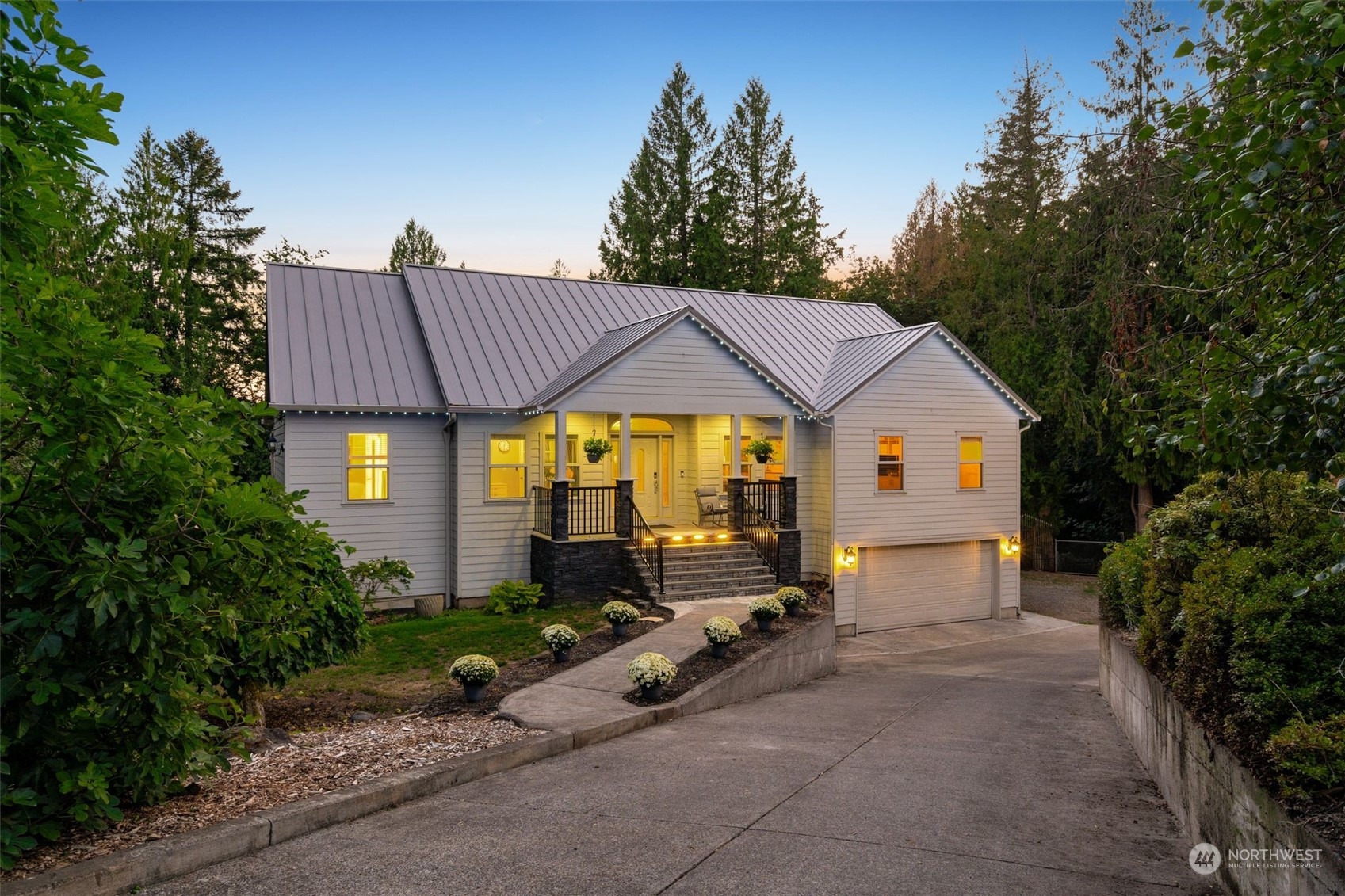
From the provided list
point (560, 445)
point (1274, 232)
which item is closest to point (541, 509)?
point (560, 445)

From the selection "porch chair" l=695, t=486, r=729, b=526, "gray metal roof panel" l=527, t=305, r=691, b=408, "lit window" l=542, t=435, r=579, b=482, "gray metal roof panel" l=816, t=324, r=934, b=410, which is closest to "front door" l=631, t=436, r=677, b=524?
"porch chair" l=695, t=486, r=729, b=526

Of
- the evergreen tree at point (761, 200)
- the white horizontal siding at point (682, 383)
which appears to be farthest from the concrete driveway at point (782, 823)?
the evergreen tree at point (761, 200)

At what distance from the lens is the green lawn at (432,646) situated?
12.0m

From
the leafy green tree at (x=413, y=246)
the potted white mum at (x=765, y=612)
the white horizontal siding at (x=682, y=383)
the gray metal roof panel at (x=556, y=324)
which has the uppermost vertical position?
the leafy green tree at (x=413, y=246)

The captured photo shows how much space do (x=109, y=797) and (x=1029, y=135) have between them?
39.5 m

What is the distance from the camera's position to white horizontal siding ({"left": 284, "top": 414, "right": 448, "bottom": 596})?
17.4 m

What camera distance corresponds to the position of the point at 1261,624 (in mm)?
6109

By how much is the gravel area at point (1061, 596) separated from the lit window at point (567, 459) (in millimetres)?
13668

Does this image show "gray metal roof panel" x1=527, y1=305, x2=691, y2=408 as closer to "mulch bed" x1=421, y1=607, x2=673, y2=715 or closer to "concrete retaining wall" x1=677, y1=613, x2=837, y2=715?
"mulch bed" x1=421, y1=607, x2=673, y2=715

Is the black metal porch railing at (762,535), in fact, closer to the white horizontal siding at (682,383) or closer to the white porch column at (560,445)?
the white horizontal siding at (682,383)

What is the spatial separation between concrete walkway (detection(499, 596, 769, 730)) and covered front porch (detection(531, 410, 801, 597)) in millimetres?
2848

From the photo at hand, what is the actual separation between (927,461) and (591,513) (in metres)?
8.66

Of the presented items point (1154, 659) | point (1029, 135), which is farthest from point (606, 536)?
point (1029, 135)

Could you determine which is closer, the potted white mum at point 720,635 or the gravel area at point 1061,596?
the potted white mum at point 720,635
